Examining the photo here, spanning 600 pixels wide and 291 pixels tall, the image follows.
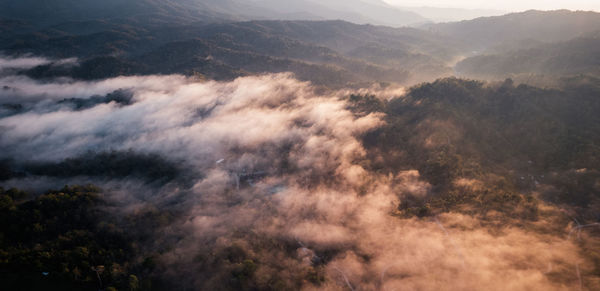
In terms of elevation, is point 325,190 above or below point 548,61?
below

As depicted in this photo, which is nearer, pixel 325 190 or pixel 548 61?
pixel 325 190

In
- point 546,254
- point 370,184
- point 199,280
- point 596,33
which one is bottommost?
point 199,280

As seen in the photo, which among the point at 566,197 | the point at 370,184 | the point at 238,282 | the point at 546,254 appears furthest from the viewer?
the point at 370,184

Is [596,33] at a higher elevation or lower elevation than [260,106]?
higher

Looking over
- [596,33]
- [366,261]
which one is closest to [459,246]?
[366,261]

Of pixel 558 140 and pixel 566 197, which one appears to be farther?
pixel 558 140

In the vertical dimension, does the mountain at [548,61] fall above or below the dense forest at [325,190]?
above

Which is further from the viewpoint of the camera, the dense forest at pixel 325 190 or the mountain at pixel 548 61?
the mountain at pixel 548 61

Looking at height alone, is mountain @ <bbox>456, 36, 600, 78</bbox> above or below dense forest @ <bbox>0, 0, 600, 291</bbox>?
above

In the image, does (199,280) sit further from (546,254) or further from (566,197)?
(566,197)

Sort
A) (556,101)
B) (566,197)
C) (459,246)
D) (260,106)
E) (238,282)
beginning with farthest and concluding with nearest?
(260,106) < (556,101) < (566,197) < (459,246) < (238,282)

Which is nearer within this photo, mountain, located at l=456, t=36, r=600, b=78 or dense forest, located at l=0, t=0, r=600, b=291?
dense forest, located at l=0, t=0, r=600, b=291
